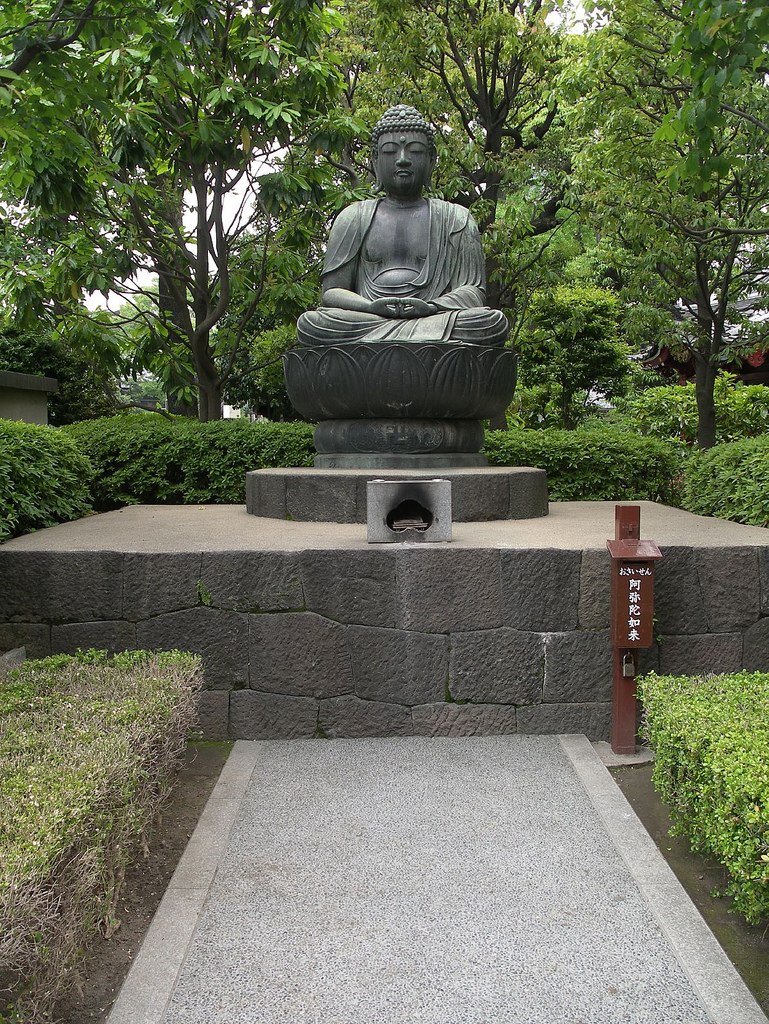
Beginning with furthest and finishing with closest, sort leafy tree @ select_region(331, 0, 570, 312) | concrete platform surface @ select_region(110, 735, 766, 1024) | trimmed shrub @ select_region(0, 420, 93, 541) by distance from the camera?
leafy tree @ select_region(331, 0, 570, 312), trimmed shrub @ select_region(0, 420, 93, 541), concrete platform surface @ select_region(110, 735, 766, 1024)

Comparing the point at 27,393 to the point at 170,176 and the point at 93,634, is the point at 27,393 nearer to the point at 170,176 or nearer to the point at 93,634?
the point at 170,176

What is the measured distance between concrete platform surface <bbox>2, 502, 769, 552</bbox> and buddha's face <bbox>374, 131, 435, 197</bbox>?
252 cm

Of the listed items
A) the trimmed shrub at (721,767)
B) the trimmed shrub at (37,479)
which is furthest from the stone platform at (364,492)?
the trimmed shrub at (721,767)

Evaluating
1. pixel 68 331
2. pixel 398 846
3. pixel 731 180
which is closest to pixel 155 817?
pixel 398 846

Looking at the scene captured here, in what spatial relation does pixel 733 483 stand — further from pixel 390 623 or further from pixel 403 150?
pixel 403 150

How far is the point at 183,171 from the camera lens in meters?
8.07

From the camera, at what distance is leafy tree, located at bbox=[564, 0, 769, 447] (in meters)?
7.09

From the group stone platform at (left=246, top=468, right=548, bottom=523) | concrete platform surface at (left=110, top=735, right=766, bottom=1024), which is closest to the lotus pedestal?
stone platform at (left=246, top=468, right=548, bottom=523)

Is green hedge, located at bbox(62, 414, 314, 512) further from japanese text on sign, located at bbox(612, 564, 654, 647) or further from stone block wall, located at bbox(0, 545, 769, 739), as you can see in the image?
japanese text on sign, located at bbox(612, 564, 654, 647)

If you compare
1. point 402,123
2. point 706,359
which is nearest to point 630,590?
point 402,123

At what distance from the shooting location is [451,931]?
219 centimetres

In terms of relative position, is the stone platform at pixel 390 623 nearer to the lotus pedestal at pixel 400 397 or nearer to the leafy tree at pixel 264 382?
the lotus pedestal at pixel 400 397

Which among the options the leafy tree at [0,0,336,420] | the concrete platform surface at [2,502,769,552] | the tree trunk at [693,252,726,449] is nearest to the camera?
the concrete platform surface at [2,502,769,552]

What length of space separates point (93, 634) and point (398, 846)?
1.75m
